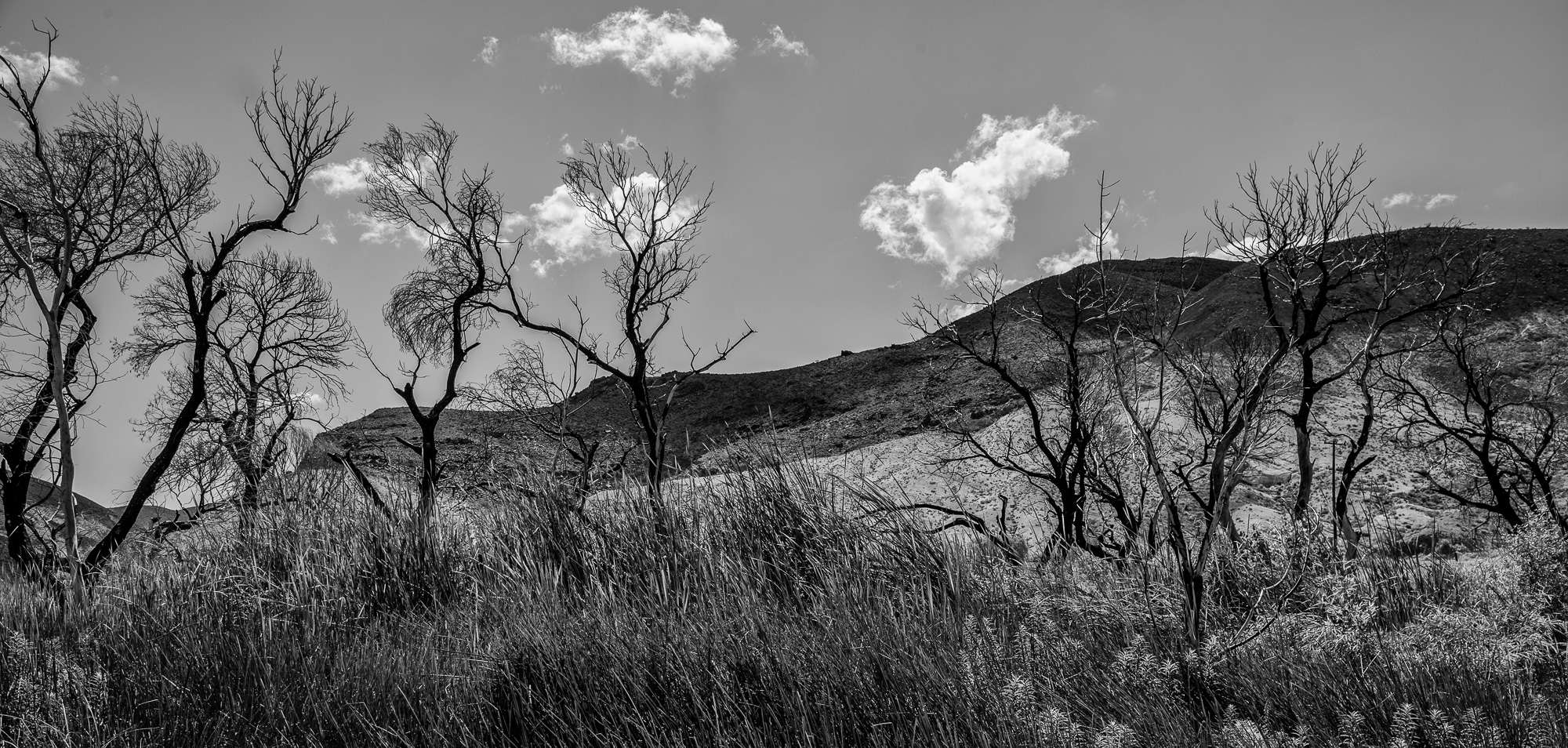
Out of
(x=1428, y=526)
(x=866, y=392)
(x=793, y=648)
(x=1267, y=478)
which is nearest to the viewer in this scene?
(x=793, y=648)

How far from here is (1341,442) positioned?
12.8 meters

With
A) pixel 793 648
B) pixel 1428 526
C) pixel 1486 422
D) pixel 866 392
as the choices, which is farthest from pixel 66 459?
pixel 866 392

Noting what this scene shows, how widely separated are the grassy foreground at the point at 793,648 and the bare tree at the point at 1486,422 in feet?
5.75

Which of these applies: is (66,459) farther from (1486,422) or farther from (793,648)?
(1486,422)

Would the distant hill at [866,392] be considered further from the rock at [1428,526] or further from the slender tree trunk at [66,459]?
the slender tree trunk at [66,459]

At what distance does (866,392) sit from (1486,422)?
16209 mm

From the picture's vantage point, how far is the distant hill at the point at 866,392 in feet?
56.9

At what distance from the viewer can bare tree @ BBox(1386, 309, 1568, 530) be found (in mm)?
7812

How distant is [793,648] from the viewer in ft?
11.3

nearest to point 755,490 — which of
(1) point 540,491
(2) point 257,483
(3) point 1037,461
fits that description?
(1) point 540,491

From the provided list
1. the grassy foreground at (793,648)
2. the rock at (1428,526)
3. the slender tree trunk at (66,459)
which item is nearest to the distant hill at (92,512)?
the slender tree trunk at (66,459)

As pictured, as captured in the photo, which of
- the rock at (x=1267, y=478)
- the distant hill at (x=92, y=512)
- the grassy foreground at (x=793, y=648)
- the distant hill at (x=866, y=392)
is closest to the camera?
the grassy foreground at (x=793, y=648)

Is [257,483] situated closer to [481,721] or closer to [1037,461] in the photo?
[481,721]

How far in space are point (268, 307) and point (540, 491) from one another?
31.5ft
